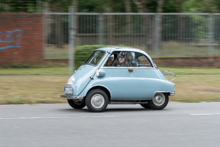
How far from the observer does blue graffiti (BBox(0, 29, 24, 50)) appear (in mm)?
19859

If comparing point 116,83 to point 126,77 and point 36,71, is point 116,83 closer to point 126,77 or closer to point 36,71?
point 126,77

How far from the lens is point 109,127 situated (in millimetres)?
7859

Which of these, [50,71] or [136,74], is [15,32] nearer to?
[50,71]

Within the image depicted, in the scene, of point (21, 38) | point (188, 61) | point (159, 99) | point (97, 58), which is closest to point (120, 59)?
point (97, 58)

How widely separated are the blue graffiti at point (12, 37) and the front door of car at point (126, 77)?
36.0ft

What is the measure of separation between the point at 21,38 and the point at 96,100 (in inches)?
447

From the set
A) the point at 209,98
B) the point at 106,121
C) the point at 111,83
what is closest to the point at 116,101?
the point at 111,83

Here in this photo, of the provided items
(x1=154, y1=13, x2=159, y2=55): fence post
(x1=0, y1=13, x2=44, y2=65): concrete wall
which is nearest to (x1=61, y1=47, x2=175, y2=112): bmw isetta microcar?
(x1=0, y1=13, x2=44, y2=65): concrete wall

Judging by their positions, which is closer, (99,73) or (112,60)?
(99,73)

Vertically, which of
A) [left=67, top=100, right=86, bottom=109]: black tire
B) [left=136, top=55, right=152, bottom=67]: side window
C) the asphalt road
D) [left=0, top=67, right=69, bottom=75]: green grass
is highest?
[left=136, top=55, right=152, bottom=67]: side window

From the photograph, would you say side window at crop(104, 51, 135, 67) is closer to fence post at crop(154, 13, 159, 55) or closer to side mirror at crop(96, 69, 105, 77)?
side mirror at crop(96, 69, 105, 77)

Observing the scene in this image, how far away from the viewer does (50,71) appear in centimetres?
1844

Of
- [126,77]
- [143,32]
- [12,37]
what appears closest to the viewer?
[126,77]

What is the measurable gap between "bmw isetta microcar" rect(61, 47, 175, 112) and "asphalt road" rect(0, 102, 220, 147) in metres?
0.30
